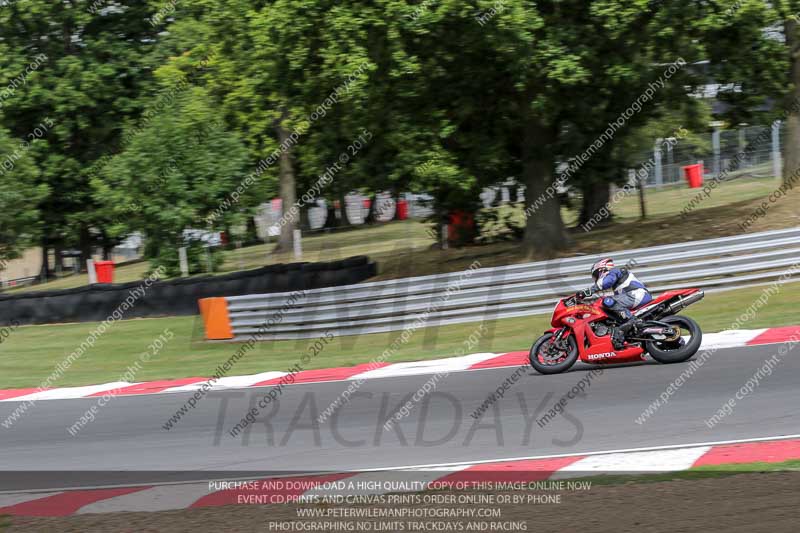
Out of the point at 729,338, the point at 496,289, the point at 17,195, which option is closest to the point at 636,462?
the point at 729,338

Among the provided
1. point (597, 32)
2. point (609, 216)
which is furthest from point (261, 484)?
point (609, 216)

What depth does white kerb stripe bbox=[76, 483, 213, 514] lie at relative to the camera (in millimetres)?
7746

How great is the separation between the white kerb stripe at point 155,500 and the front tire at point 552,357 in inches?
201

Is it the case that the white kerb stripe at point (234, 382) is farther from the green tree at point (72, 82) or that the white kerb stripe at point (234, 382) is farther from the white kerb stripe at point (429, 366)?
the green tree at point (72, 82)

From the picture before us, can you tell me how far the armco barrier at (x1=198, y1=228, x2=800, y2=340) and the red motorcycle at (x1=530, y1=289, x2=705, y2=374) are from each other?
4841 mm

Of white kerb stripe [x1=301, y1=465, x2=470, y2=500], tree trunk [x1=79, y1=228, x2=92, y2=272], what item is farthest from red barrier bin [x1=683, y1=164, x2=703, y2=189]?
white kerb stripe [x1=301, y1=465, x2=470, y2=500]

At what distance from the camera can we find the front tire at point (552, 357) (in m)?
12.1

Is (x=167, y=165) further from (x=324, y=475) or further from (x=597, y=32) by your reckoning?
(x=324, y=475)

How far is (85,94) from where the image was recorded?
111 ft

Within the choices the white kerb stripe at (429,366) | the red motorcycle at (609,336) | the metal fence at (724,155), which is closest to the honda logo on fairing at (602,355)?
the red motorcycle at (609,336)

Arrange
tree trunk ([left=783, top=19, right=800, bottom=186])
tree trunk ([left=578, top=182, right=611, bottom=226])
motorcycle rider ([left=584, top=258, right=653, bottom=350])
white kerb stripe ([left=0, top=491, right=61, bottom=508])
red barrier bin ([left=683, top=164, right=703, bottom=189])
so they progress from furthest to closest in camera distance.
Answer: red barrier bin ([left=683, top=164, right=703, bottom=189]) → tree trunk ([left=578, top=182, right=611, bottom=226]) → tree trunk ([left=783, top=19, right=800, bottom=186]) → motorcycle rider ([left=584, top=258, right=653, bottom=350]) → white kerb stripe ([left=0, top=491, right=61, bottom=508])

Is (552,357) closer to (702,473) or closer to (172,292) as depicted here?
(702,473)

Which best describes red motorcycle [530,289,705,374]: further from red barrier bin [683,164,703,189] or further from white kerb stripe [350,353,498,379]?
red barrier bin [683,164,703,189]

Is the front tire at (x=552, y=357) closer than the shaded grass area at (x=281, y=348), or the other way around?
the front tire at (x=552, y=357)
